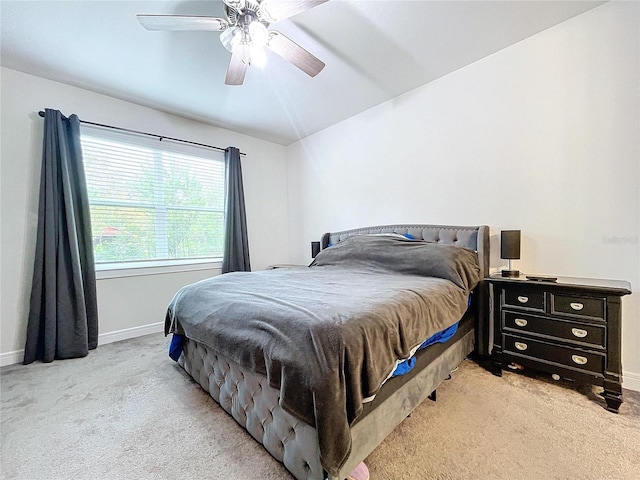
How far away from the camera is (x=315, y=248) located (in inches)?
160

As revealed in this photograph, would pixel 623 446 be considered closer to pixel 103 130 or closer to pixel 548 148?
pixel 548 148

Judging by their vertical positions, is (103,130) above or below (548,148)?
above

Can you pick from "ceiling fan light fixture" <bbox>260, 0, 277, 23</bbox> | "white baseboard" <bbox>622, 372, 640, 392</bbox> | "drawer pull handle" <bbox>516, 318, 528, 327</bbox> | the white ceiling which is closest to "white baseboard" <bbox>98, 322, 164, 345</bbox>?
the white ceiling

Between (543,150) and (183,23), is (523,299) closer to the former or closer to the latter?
(543,150)

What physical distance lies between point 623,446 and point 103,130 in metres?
4.82

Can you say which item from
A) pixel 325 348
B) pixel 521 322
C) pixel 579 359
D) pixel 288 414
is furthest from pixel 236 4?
pixel 579 359

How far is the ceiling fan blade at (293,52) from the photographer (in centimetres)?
183

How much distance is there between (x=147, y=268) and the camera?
3.30 metres

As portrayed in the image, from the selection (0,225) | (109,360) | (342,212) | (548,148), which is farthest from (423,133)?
(0,225)

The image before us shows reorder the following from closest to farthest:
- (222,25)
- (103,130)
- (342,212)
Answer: (222,25) → (103,130) → (342,212)

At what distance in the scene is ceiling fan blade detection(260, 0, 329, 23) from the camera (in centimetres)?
155

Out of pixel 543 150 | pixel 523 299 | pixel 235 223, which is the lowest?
pixel 523 299

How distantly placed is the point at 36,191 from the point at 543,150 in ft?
15.2

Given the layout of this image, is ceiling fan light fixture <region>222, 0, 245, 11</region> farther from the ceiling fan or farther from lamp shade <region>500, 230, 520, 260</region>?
lamp shade <region>500, 230, 520, 260</region>
